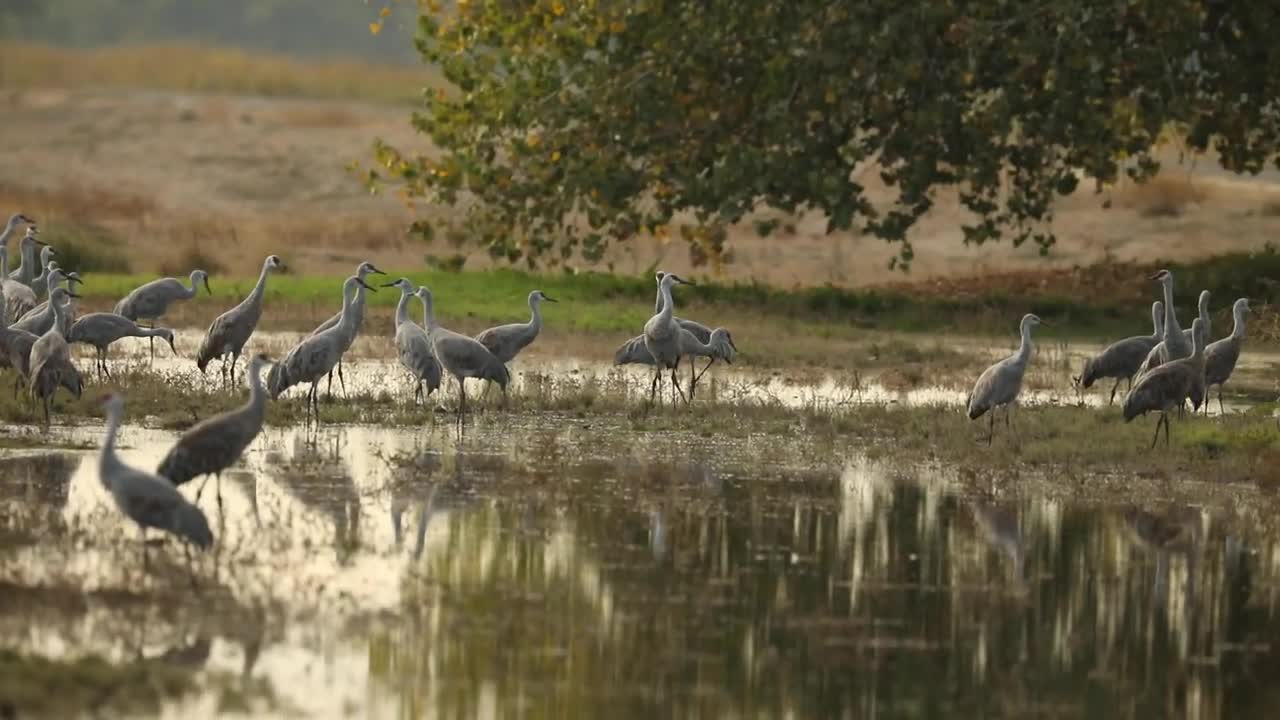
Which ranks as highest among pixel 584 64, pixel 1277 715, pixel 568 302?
pixel 584 64

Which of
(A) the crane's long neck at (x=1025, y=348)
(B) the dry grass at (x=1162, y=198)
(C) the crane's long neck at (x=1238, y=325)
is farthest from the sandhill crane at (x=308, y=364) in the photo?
(B) the dry grass at (x=1162, y=198)

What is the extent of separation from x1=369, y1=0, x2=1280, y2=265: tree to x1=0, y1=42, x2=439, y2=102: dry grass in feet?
50.0

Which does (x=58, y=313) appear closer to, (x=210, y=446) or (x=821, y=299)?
(x=210, y=446)

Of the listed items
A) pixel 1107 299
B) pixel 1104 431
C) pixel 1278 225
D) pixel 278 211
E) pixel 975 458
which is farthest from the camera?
pixel 278 211

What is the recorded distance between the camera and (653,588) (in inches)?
462

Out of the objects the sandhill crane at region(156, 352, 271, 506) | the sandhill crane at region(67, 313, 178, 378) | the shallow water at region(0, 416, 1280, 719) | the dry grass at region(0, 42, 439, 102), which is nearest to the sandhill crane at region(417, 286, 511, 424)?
the shallow water at region(0, 416, 1280, 719)

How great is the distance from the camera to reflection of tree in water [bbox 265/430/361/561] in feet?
42.4

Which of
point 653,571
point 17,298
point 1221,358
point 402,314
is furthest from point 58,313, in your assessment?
point 1221,358

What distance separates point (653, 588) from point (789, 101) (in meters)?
16.1

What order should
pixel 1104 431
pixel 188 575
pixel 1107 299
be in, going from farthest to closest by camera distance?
pixel 1107 299 < pixel 1104 431 < pixel 188 575

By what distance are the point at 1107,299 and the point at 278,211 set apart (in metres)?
22.1

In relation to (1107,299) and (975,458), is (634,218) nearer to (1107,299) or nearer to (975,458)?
(1107,299)

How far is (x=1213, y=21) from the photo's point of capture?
91.0 ft

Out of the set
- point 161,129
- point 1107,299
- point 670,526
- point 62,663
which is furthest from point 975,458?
point 161,129
